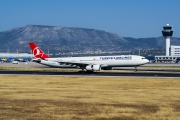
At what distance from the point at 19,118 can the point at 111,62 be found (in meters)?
56.0

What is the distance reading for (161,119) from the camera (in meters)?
23.0

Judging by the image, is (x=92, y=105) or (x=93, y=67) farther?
(x=93, y=67)

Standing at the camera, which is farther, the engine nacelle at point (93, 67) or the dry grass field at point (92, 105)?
the engine nacelle at point (93, 67)

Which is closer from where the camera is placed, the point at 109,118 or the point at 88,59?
the point at 109,118

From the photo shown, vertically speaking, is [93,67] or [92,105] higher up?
[93,67]

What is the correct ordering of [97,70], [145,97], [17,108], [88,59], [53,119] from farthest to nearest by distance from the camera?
[88,59] → [97,70] → [145,97] → [17,108] → [53,119]

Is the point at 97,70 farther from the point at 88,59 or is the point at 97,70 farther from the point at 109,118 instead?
the point at 109,118

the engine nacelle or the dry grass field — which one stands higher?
the engine nacelle

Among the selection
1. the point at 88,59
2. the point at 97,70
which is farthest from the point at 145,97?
the point at 88,59

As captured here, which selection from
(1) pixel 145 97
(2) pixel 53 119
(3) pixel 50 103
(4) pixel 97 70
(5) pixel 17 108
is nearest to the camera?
(2) pixel 53 119

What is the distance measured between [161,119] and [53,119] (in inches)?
260

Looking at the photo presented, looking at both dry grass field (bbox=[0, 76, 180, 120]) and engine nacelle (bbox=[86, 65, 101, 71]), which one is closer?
dry grass field (bbox=[0, 76, 180, 120])

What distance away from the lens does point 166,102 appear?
30.3m

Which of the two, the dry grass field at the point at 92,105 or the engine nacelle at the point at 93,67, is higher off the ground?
the engine nacelle at the point at 93,67
